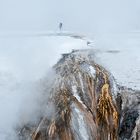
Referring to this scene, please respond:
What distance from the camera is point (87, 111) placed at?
8.95 meters

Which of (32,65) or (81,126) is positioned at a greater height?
(32,65)

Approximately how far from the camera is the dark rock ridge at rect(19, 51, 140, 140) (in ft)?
28.8

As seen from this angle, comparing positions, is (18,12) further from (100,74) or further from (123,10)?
(100,74)

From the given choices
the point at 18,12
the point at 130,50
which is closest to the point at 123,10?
the point at 18,12

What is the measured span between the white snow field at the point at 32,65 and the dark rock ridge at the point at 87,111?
0.36m

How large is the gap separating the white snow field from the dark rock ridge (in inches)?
14.1

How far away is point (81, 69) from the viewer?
9.79 m

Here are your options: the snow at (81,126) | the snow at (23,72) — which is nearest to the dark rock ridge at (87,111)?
the snow at (81,126)

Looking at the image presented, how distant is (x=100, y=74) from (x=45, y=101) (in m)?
1.40

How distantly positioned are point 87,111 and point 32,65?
89.9 inches

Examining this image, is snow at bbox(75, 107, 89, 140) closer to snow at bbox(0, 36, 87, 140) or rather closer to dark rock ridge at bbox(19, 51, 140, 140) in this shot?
dark rock ridge at bbox(19, 51, 140, 140)

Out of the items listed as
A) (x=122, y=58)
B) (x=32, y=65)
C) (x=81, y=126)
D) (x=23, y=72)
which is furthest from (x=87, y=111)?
(x=122, y=58)

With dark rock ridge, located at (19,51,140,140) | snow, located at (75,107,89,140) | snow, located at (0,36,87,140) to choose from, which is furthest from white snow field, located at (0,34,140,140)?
snow, located at (75,107,89,140)

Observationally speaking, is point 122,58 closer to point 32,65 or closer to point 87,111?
point 32,65
